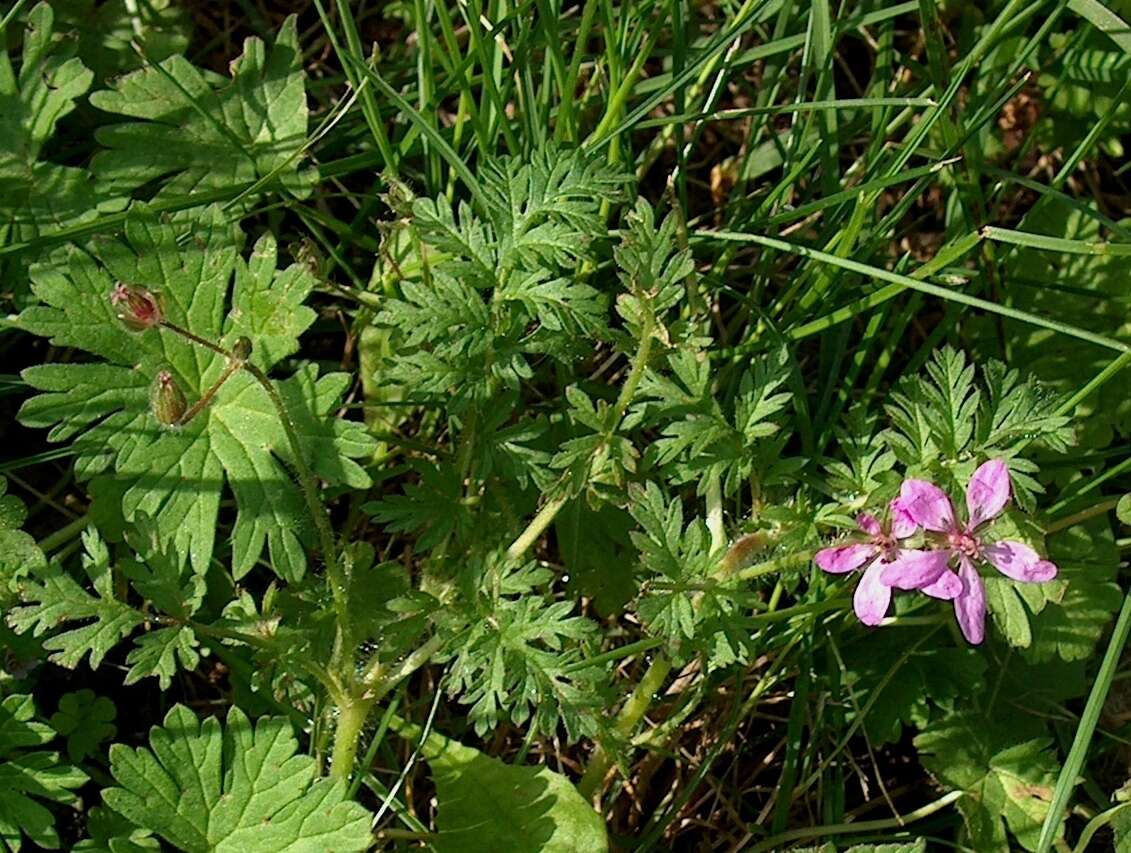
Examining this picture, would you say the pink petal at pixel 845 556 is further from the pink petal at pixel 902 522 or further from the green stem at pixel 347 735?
the green stem at pixel 347 735

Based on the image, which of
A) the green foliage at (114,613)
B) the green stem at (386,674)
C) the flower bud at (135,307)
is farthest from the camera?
the green stem at (386,674)

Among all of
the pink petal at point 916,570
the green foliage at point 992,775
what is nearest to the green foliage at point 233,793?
the pink petal at point 916,570

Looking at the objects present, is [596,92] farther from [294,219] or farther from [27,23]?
[27,23]

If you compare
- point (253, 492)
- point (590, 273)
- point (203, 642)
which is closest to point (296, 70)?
point (590, 273)

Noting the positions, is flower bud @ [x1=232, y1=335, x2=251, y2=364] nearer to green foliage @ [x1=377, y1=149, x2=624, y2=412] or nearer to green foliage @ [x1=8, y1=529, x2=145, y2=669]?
green foliage @ [x1=377, y1=149, x2=624, y2=412]

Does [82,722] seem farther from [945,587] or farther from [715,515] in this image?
[945,587]

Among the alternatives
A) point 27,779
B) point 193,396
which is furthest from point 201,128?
point 27,779

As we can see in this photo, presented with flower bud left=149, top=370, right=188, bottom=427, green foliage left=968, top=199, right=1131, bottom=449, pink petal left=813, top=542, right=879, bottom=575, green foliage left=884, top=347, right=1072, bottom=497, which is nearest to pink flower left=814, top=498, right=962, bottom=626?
pink petal left=813, top=542, right=879, bottom=575
